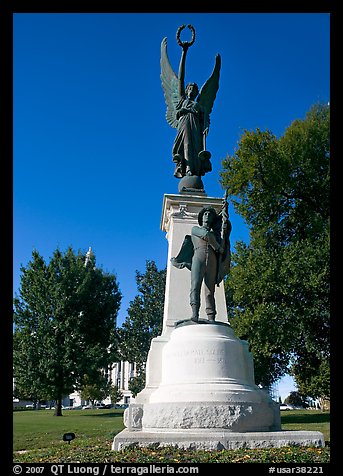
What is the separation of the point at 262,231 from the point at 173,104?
1061cm

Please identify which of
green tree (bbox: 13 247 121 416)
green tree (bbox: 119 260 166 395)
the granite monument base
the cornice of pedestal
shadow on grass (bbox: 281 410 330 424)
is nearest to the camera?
the granite monument base

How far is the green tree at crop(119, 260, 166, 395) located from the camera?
37906mm

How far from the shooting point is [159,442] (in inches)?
271

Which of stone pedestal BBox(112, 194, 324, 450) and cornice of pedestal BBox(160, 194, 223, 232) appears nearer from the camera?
stone pedestal BBox(112, 194, 324, 450)

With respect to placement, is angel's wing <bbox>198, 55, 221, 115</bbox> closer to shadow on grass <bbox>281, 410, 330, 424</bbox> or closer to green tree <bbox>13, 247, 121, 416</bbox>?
shadow on grass <bbox>281, 410, 330, 424</bbox>

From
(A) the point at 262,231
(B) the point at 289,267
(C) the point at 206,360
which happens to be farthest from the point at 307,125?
(C) the point at 206,360

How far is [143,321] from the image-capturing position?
40094 mm

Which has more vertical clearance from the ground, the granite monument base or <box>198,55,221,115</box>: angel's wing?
<box>198,55,221,115</box>: angel's wing

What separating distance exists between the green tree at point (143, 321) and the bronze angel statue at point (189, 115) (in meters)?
25.7

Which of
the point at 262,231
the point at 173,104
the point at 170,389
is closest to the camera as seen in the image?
the point at 170,389

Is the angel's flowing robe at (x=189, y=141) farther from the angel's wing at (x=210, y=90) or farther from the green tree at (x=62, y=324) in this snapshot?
the green tree at (x=62, y=324)

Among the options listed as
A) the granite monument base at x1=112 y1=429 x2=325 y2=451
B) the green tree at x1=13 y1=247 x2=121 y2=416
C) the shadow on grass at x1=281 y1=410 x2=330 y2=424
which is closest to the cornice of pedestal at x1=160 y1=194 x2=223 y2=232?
the granite monument base at x1=112 y1=429 x2=325 y2=451

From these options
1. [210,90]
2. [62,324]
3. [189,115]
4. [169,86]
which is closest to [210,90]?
[210,90]
